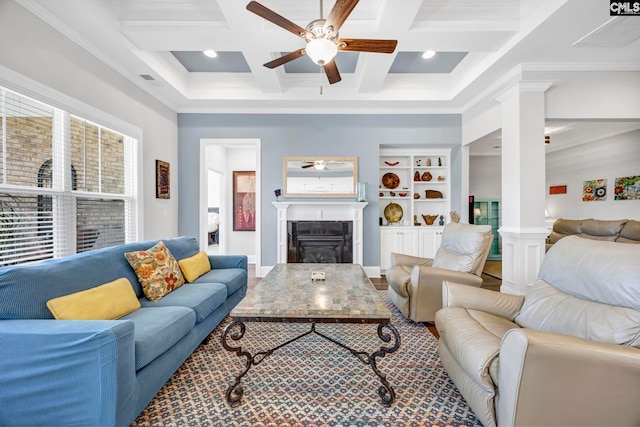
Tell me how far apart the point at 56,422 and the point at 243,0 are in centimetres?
307

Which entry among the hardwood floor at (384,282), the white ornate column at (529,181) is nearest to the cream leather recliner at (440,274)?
the white ornate column at (529,181)

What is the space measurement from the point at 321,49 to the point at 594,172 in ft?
22.9

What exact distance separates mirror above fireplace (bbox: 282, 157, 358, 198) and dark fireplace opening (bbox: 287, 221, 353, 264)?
533 mm

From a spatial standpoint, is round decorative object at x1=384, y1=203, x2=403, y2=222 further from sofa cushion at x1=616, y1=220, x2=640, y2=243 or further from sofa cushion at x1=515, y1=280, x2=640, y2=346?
sofa cushion at x1=515, y1=280, x2=640, y2=346

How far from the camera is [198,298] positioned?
2.21 metres

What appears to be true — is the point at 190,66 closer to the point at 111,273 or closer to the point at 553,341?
the point at 111,273

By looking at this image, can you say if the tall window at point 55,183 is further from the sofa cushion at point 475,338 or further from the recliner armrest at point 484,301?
the recliner armrest at point 484,301

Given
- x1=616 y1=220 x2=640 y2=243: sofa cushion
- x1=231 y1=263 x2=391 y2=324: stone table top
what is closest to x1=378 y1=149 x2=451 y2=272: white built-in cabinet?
x1=616 y1=220 x2=640 y2=243: sofa cushion

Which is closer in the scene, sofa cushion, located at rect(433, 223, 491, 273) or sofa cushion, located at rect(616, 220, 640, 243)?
sofa cushion, located at rect(433, 223, 491, 273)

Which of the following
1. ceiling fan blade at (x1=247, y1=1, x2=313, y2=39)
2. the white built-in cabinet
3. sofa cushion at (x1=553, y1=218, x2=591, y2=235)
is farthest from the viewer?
the white built-in cabinet

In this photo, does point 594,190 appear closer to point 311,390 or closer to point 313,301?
point 313,301

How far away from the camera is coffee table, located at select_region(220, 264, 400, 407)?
1.67 m

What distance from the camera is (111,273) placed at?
2.04 m

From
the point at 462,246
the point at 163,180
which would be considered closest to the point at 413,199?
the point at 462,246
